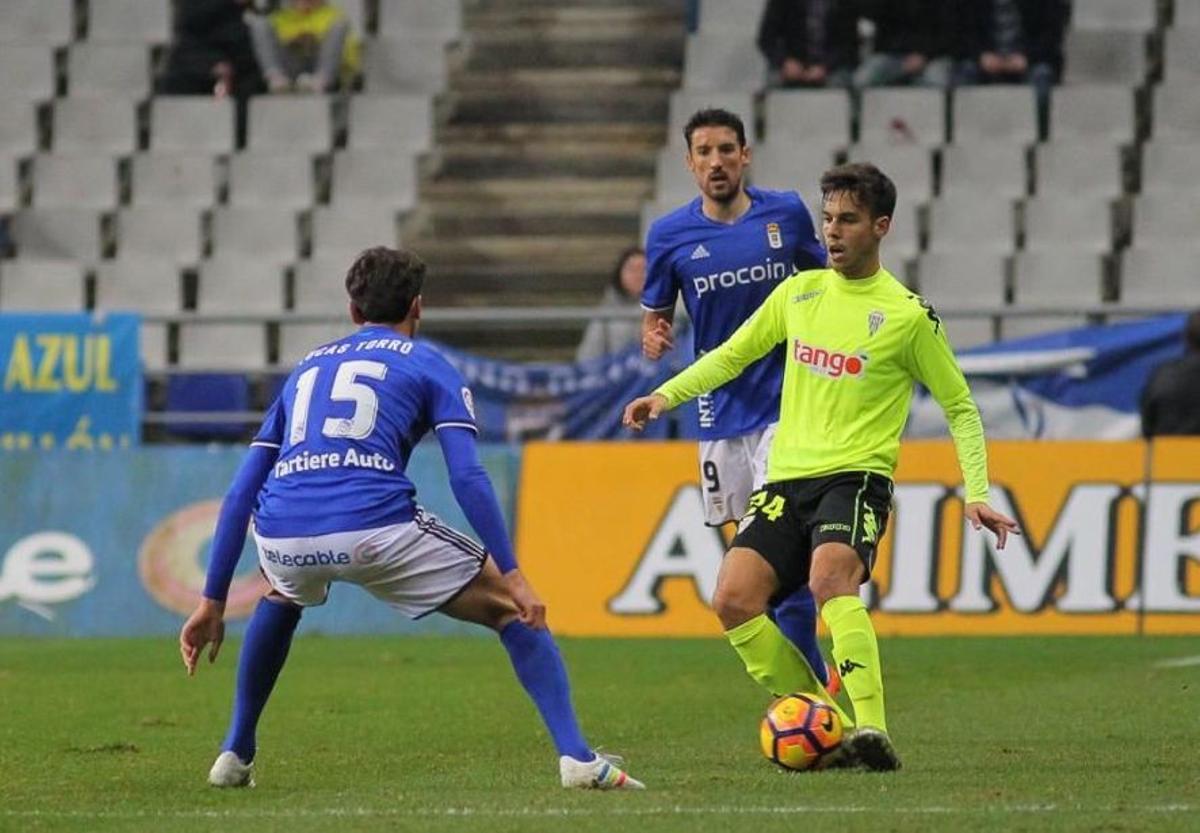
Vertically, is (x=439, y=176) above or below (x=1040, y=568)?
above

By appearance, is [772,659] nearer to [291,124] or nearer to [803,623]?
[803,623]

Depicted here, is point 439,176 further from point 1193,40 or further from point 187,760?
point 187,760

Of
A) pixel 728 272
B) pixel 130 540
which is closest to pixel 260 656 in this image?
pixel 728 272

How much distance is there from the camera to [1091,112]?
70.3 feet

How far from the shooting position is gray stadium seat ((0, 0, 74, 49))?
2442 centimetres

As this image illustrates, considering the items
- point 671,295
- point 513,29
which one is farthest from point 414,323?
point 513,29

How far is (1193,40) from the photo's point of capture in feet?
71.2

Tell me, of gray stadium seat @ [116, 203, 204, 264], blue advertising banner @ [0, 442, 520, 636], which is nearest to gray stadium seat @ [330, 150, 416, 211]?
gray stadium seat @ [116, 203, 204, 264]

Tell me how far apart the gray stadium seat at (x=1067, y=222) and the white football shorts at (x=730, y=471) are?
10.1 metres

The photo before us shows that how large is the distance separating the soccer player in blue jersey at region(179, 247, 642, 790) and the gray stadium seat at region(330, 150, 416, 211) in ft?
46.7

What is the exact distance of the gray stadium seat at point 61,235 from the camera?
2253 centimetres

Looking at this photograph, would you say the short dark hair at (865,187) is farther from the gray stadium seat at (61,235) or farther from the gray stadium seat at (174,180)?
the gray stadium seat at (61,235)

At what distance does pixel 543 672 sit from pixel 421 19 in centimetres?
1639

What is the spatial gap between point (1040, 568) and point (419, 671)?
4025 mm
